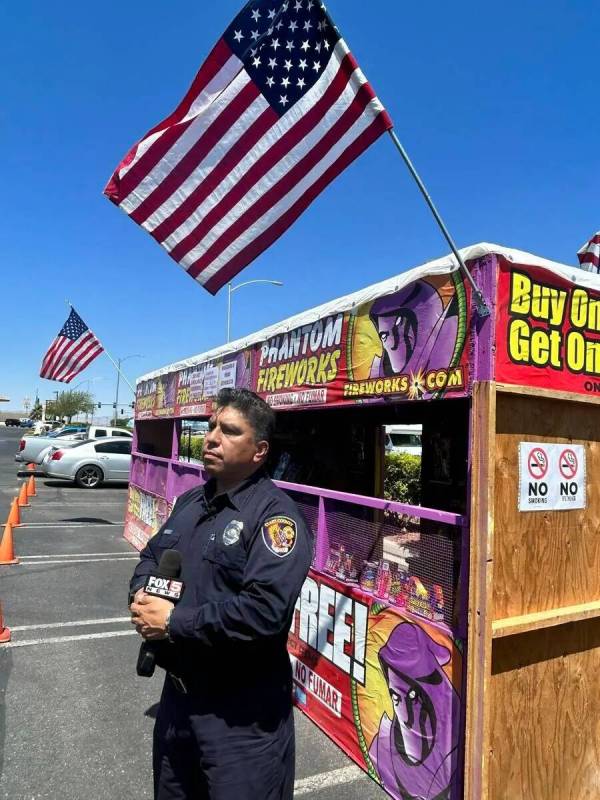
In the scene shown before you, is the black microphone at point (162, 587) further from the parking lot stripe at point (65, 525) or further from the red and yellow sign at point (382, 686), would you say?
the parking lot stripe at point (65, 525)

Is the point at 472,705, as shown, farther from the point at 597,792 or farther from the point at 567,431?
the point at 567,431

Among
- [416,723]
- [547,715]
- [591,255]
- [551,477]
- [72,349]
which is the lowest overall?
[416,723]

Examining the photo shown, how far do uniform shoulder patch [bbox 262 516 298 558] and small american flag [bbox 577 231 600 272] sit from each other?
5993mm

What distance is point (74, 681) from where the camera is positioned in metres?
4.43

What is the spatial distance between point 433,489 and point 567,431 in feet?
15.4

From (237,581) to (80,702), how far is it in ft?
9.95

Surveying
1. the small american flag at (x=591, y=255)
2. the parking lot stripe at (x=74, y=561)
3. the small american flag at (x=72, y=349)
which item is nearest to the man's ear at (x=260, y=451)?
the small american flag at (x=591, y=255)

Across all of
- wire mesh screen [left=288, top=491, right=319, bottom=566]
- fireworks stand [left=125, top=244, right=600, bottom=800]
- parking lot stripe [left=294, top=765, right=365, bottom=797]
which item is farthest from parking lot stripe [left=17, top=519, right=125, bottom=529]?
parking lot stripe [left=294, top=765, right=365, bottom=797]

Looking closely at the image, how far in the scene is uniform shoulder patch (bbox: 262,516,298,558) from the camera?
1.91 metres

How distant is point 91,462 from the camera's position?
59.6 feet

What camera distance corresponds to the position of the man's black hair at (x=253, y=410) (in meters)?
2.25

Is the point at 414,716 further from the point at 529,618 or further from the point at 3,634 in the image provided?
the point at 3,634

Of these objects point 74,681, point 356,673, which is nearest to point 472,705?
point 356,673

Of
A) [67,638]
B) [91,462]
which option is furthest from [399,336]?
[91,462]
